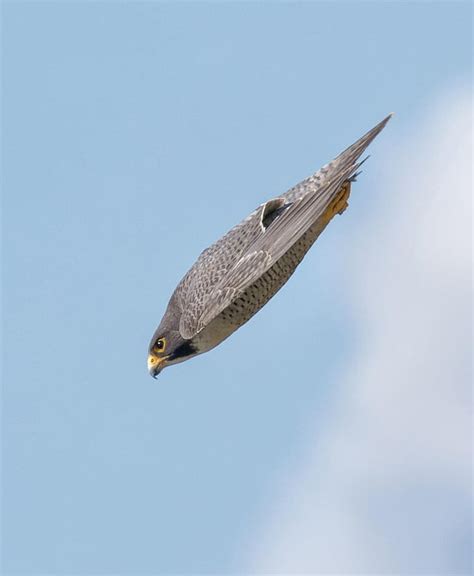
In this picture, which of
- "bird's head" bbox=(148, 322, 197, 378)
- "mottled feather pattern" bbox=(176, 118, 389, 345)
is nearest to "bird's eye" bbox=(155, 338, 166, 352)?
"bird's head" bbox=(148, 322, 197, 378)

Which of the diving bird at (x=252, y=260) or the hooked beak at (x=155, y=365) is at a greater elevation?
the hooked beak at (x=155, y=365)

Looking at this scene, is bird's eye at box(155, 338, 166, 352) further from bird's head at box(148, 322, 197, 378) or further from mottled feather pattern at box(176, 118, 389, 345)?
mottled feather pattern at box(176, 118, 389, 345)

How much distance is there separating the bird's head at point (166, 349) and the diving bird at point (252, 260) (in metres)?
0.01

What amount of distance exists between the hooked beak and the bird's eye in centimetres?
10

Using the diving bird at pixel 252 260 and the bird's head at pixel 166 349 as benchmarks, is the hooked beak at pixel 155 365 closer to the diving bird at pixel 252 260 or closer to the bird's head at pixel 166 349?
the bird's head at pixel 166 349

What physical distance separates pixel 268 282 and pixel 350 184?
1.38m

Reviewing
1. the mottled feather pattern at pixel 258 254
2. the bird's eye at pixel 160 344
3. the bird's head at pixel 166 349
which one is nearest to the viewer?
the mottled feather pattern at pixel 258 254

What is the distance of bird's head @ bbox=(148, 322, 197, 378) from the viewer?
20391 millimetres

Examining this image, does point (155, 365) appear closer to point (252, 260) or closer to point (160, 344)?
point (160, 344)

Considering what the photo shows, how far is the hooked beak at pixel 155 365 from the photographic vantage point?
20.8m

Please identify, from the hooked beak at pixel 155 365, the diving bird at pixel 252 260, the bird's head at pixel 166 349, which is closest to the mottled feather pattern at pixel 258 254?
the diving bird at pixel 252 260

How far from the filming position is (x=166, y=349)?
2064 cm

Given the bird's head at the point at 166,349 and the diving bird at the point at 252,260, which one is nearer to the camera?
the diving bird at the point at 252,260

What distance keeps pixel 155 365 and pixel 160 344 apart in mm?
252
